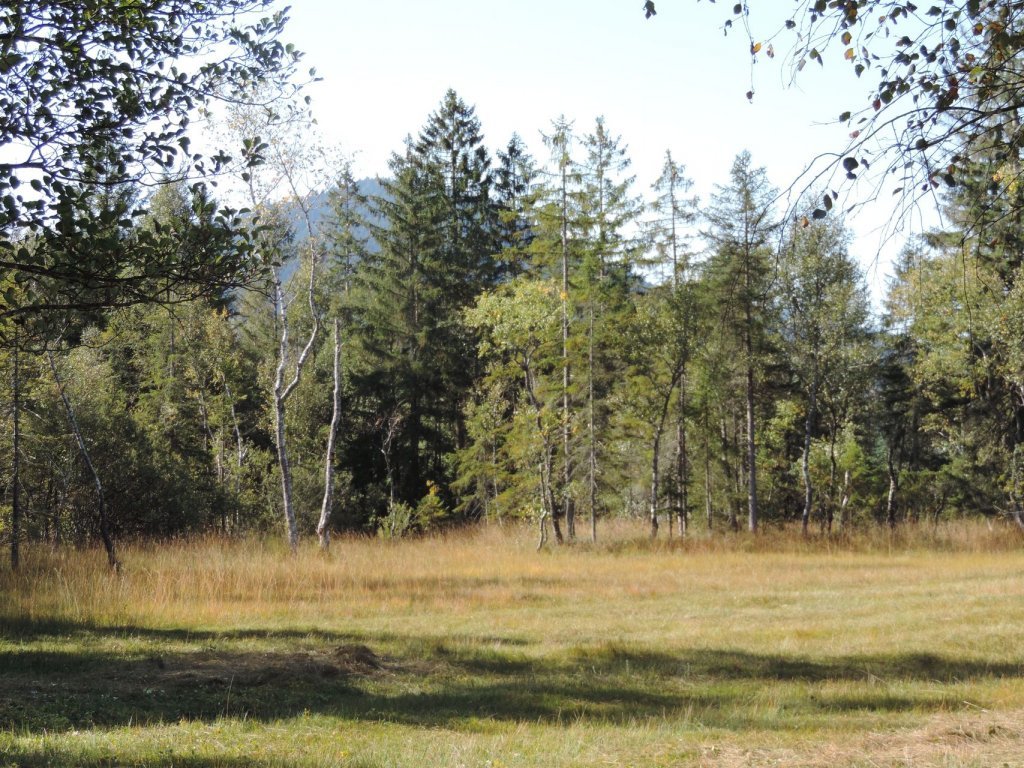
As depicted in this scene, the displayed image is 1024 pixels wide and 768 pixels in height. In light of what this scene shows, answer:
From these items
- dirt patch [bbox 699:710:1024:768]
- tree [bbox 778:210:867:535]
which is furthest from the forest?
dirt patch [bbox 699:710:1024:768]

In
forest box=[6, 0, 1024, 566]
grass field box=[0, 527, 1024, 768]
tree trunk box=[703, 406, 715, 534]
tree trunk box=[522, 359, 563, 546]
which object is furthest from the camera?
tree trunk box=[703, 406, 715, 534]

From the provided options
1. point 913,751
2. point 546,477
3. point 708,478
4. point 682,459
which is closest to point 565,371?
point 546,477

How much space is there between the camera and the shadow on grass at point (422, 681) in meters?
6.45

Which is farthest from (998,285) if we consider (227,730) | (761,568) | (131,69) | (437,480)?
(437,480)

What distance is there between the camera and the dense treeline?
2019cm

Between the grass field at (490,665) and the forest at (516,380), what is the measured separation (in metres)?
3.16

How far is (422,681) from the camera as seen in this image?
7703 millimetres

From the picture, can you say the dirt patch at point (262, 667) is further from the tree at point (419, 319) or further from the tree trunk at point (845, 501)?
the tree trunk at point (845, 501)

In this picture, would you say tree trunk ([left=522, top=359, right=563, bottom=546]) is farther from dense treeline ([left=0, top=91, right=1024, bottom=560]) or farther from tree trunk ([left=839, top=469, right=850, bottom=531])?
tree trunk ([left=839, top=469, right=850, bottom=531])

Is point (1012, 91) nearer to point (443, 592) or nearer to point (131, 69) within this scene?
point (131, 69)

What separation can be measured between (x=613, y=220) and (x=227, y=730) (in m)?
26.3

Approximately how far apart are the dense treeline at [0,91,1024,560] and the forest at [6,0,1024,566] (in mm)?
112

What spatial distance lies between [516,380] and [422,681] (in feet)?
79.9

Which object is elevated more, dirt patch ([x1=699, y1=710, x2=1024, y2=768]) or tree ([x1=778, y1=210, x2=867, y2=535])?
tree ([x1=778, y1=210, x2=867, y2=535])
